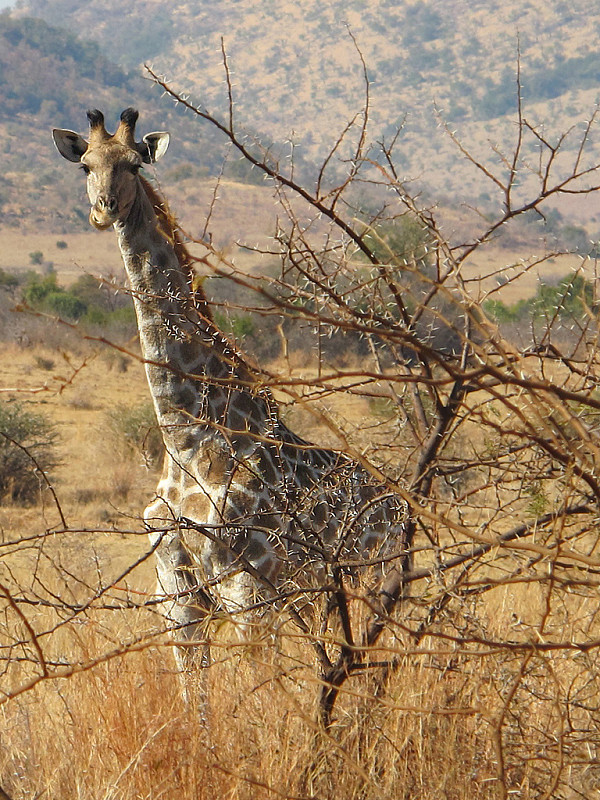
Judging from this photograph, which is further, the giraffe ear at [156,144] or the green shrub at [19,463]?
the green shrub at [19,463]

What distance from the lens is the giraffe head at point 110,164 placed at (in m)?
3.89

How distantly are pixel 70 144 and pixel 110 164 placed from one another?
0.61 metres

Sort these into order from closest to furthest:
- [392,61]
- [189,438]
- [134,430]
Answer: [189,438], [134,430], [392,61]

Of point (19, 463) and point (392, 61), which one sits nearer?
point (19, 463)

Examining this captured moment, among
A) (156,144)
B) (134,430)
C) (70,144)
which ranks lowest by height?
(70,144)

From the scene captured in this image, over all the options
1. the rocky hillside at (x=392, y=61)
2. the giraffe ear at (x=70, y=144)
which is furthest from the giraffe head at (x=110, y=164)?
the rocky hillside at (x=392, y=61)

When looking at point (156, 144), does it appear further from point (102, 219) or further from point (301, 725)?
point (301, 725)

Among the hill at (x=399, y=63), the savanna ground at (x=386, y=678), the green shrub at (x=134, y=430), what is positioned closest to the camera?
the savanna ground at (x=386, y=678)

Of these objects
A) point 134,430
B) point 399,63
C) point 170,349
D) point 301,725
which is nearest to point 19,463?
point 134,430

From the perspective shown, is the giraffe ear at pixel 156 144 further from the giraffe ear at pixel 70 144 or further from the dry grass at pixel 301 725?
the dry grass at pixel 301 725

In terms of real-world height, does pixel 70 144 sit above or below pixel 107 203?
above

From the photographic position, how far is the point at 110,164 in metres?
4.00

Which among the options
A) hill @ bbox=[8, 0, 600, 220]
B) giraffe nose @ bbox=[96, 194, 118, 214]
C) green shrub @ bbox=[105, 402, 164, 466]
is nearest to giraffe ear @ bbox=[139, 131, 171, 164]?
giraffe nose @ bbox=[96, 194, 118, 214]

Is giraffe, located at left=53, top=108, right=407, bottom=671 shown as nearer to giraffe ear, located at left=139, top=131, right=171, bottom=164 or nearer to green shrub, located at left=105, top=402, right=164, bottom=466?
giraffe ear, located at left=139, top=131, right=171, bottom=164
